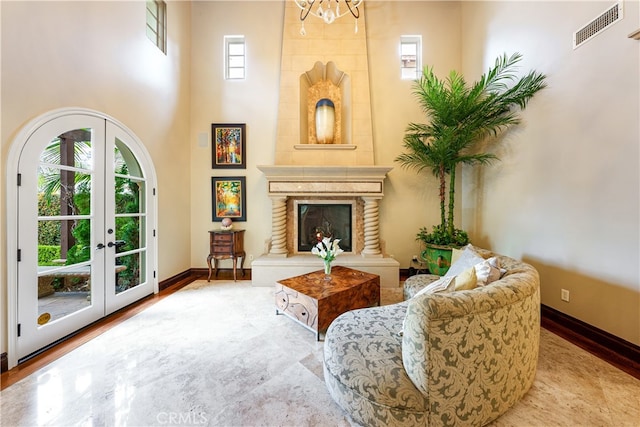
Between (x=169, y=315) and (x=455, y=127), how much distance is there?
4.46 meters

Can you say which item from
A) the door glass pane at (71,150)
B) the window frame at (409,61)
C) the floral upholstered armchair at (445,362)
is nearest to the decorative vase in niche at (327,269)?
the floral upholstered armchair at (445,362)

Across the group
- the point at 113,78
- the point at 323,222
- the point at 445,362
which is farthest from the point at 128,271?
the point at 445,362

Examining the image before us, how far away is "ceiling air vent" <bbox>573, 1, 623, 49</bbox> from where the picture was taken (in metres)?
1.97

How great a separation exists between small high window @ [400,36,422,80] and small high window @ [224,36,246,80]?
300 cm

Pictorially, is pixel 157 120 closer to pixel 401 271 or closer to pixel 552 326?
pixel 401 271

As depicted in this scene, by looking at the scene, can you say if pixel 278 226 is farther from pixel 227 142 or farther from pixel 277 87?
pixel 277 87

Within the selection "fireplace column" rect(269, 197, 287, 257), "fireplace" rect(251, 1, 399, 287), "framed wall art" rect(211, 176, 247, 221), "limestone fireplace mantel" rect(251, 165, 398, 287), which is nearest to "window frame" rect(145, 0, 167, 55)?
"fireplace" rect(251, 1, 399, 287)

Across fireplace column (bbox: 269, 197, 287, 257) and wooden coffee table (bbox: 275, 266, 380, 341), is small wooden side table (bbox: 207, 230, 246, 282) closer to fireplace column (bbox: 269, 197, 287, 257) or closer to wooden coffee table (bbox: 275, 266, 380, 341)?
fireplace column (bbox: 269, 197, 287, 257)

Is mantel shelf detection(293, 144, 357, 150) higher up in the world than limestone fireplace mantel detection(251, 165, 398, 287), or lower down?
higher up

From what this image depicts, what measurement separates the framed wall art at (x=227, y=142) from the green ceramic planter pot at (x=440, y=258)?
3624 millimetres

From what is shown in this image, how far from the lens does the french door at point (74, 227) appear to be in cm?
190

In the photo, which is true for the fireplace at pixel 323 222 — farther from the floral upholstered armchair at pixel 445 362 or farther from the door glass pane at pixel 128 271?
the floral upholstered armchair at pixel 445 362

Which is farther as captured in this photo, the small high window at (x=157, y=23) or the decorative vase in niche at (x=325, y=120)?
the decorative vase in niche at (x=325, y=120)

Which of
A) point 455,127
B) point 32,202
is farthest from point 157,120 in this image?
point 455,127
